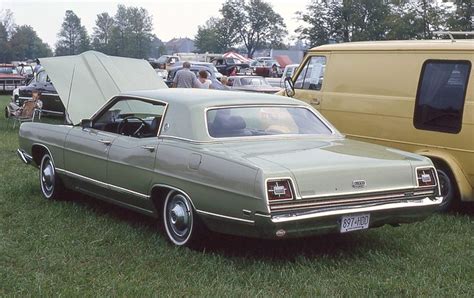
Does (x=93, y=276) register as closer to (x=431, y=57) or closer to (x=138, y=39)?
(x=431, y=57)

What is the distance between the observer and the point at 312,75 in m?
9.15

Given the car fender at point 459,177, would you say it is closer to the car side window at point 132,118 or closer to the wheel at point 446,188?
the wheel at point 446,188

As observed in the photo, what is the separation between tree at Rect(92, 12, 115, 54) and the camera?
118625 millimetres

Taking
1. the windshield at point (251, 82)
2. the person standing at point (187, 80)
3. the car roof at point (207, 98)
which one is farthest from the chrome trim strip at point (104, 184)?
the windshield at point (251, 82)

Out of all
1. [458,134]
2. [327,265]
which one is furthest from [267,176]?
[458,134]

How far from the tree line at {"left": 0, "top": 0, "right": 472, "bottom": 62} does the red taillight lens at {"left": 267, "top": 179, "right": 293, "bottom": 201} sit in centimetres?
3751

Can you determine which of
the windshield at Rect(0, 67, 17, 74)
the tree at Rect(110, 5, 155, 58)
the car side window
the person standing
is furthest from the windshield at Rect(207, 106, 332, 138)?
the tree at Rect(110, 5, 155, 58)

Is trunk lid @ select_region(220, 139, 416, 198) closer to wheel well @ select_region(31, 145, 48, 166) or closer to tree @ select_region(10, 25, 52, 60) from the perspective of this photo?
wheel well @ select_region(31, 145, 48, 166)

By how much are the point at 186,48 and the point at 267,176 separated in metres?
157

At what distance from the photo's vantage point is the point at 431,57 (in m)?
7.50

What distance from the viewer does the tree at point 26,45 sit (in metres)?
93.5

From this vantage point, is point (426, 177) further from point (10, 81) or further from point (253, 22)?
point (253, 22)

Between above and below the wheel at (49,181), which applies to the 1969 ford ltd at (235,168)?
above

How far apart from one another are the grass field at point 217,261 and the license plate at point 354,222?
310mm
